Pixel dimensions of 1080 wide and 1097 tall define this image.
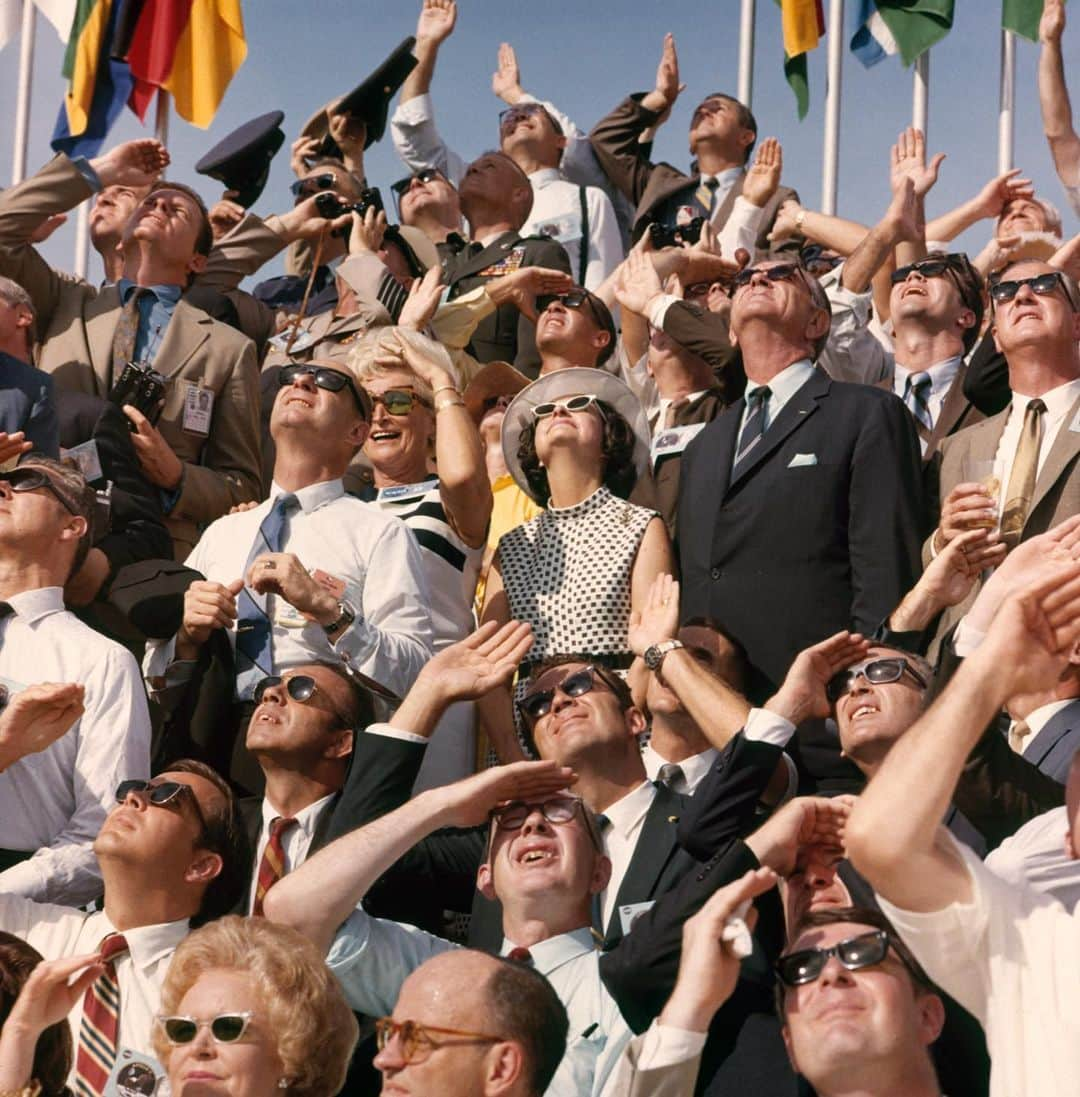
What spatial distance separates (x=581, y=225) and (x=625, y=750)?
543cm

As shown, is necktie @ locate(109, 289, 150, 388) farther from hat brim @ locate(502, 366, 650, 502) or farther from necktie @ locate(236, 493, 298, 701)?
necktie @ locate(236, 493, 298, 701)

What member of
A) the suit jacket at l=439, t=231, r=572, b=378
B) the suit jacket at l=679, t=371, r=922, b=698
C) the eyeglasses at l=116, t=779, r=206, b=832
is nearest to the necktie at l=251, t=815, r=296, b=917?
the eyeglasses at l=116, t=779, r=206, b=832

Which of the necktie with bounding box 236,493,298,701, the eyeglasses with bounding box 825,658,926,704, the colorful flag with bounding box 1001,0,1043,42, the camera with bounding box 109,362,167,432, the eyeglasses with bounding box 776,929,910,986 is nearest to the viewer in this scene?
the eyeglasses with bounding box 776,929,910,986

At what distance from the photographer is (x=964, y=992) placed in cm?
405

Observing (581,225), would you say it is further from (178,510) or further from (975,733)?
(975,733)

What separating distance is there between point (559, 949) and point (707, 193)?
667cm

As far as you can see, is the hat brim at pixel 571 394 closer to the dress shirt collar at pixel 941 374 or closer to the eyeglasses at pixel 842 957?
the dress shirt collar at pixel 941 374

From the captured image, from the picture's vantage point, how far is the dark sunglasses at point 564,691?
6.23m

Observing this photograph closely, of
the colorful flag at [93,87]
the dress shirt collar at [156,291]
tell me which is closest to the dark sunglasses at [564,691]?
the dress shirt collar at [156,291]

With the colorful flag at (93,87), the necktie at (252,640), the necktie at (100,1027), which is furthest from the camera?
the colorful flag at (93,87)

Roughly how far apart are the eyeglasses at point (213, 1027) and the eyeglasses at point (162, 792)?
1.04 m

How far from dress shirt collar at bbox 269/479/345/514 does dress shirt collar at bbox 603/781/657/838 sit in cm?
156

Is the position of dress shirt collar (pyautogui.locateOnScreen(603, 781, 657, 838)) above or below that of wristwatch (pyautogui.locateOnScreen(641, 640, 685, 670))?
below

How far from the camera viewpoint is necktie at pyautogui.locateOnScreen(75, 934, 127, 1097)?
5.41 metres
